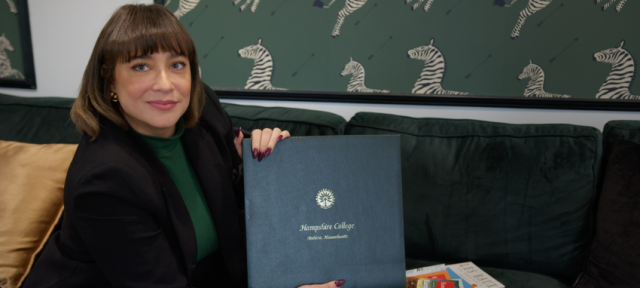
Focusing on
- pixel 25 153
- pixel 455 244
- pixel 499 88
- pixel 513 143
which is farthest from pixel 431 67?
pixel 25 153

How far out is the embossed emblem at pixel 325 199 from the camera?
120 cm

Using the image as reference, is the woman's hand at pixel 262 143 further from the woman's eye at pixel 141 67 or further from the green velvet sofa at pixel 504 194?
the green velvet sofa at pixel 504 194

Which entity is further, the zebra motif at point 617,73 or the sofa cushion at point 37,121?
the sofa cushion at point 37,121

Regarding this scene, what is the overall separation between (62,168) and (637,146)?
6.53 feet

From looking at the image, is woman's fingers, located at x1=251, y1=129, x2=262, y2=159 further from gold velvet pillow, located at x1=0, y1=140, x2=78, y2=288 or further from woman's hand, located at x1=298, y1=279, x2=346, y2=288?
gold velvet pillow, located at x1=0, y1=140, x2=78, y2=288

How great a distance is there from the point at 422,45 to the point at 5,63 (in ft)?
6.97

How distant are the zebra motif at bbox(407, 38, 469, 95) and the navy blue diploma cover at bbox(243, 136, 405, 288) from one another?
85 centimetres

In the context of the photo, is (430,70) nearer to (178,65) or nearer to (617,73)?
(617,73)

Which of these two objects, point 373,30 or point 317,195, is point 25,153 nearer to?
point 317,195

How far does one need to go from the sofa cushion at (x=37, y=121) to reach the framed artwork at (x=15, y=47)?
1.23 feet

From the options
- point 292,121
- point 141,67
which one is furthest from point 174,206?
point 292,121

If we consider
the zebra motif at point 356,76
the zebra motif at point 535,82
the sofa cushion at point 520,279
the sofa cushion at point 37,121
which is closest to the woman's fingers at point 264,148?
the sofa cushion at point 520,279

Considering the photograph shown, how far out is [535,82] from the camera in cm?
185

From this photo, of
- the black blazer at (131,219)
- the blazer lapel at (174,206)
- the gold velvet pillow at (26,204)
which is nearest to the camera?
the black blazer at (131,219)
